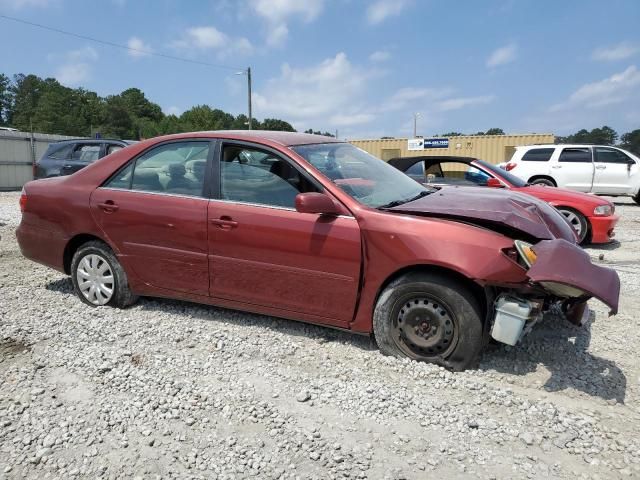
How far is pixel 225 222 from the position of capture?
3.86 metres

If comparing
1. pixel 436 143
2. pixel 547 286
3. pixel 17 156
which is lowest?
pixel 547 286

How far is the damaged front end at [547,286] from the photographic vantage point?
284cm

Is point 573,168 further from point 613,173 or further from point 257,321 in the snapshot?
point 257,321

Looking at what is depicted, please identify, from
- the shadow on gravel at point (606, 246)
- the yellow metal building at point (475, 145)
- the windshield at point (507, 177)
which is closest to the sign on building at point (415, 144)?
the yellow metal building at point (475, 145)

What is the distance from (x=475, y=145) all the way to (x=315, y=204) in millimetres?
33017

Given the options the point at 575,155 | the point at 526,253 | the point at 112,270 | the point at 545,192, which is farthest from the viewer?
the point at 575,155

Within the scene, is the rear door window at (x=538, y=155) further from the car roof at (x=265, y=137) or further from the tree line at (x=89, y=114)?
the tree line at (x=89, y=114)

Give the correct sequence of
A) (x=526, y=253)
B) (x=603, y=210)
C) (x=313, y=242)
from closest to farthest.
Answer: (x=526, y=253) < (x=313, y=242) < (x=603, y=210)

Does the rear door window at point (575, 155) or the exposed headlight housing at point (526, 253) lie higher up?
the rear door window at point (575, 155)

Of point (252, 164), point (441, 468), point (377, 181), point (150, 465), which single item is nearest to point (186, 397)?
point (150, 465)

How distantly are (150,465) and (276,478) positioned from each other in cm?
64

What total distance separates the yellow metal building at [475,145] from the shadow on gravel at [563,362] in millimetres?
28001

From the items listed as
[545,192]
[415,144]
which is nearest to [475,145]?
[415,144]

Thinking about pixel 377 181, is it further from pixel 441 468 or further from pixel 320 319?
pixel 441 468
